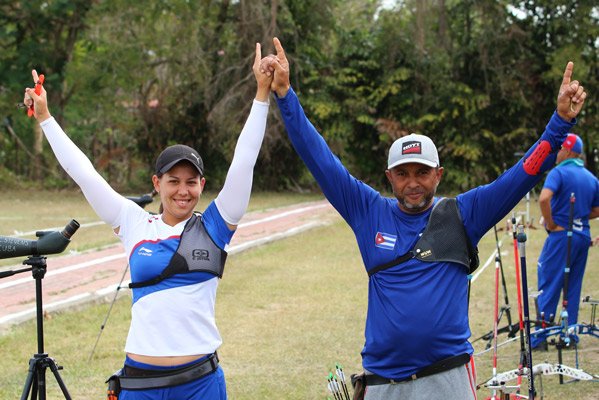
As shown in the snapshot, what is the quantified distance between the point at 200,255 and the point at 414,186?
103 centimetres

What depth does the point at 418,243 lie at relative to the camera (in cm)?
395

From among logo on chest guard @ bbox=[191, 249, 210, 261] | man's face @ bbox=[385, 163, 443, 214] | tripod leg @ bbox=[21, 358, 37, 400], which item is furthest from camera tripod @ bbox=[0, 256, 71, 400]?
man's face @ bbox=[385, 163, 443, 214]

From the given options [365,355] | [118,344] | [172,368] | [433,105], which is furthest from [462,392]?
[433,105]

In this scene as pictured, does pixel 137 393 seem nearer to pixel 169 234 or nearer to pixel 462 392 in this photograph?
pixel 169 234

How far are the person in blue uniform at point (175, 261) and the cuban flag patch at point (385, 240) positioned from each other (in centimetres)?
64

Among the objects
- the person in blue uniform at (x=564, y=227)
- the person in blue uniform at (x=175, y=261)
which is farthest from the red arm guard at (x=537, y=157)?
the person in blue uniform at (x=564, y=227)

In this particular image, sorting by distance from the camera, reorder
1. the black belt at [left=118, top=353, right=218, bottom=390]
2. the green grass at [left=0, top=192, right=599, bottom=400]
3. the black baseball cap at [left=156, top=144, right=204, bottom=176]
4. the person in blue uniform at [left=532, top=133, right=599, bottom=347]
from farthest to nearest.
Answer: the person in blue uniform at [left=532, top=133, right=599, bottom=347] < the green grass at [left=0, top=192, right=599, bottom=400] < the black baseball cap at [left=156, top=144, right=204, bottom=176] < the black belt at [left=118, top=353, right=218, bottom=390]

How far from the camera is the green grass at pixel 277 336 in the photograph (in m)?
7.65

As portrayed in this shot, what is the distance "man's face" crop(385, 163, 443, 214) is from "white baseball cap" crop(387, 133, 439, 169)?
39 mm

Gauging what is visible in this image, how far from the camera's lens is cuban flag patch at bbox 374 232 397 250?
4.00 metres

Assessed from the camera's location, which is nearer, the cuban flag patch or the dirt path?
the cuban flag patch

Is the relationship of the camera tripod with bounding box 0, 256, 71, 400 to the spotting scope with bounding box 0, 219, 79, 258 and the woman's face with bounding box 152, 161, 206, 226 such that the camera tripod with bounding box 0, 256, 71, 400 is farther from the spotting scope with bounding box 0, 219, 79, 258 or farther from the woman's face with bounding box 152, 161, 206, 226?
the woman's face with bounding box 152, 161, 206, 226

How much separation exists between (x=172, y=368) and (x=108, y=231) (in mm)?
15445

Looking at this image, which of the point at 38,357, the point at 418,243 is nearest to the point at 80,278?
the point at 38,357
